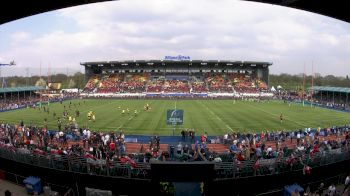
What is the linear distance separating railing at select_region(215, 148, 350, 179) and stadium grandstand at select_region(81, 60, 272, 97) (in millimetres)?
63011

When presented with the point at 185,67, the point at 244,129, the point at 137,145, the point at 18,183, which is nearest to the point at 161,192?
the point at 18,183

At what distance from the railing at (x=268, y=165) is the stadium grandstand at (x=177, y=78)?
6301cm

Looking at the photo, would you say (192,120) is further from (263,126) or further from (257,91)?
(257,91)

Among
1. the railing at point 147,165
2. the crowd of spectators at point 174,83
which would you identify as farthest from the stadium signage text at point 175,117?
the crowd of spectators at point 174,83

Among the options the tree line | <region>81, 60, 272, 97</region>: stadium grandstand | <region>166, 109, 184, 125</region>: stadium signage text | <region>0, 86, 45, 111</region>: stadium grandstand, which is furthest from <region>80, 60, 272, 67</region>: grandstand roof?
<region>166, 109, 184, 125</region>: stadium signage text

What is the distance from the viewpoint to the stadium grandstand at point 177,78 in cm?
8194

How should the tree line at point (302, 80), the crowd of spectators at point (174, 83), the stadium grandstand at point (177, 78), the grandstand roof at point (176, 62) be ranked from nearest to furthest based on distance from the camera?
the stadium grandstand at point (177, 78) → the crowd of spectators at point (174, 83) → the grandstand roof at point (176, 62) → the tree line at point (302, 80)

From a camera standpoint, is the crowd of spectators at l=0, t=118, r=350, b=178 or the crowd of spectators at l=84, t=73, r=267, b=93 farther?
the crowd of spectators at l=84, t=73, r=267, b=93

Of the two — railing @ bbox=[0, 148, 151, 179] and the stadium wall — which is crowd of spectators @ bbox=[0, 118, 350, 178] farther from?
the stadium wall

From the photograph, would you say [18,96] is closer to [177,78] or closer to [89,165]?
[177,78]

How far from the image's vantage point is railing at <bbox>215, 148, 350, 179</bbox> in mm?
13602

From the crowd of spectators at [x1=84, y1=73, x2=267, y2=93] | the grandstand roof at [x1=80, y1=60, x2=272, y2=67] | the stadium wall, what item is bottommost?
the stadium wall

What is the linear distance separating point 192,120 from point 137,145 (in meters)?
13.7

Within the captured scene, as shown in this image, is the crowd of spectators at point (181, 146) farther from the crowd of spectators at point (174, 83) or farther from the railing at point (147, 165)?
the crowd of spectators at point (174, 83)
